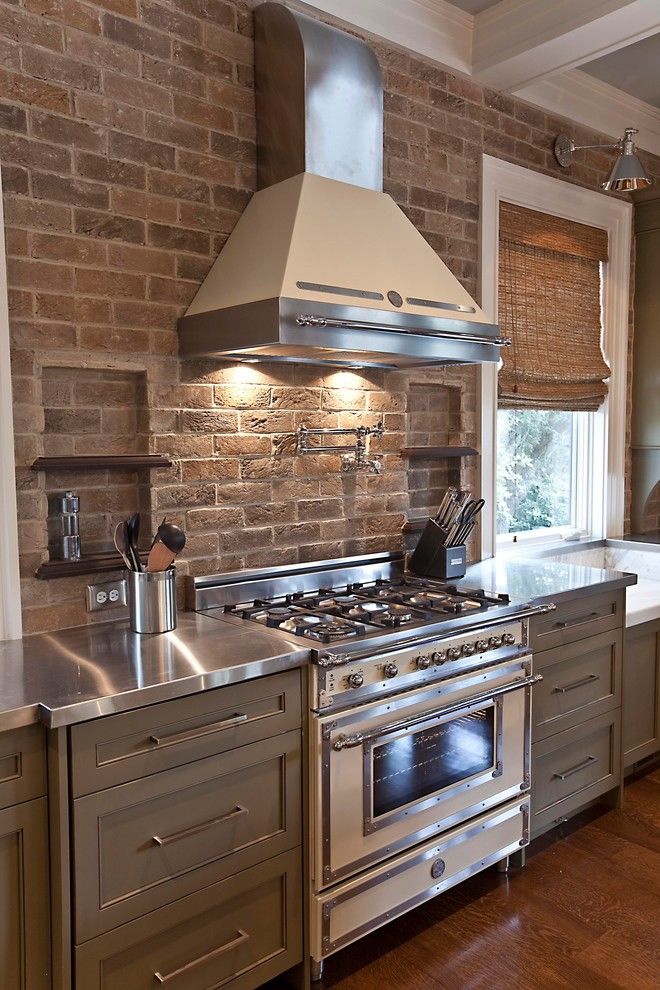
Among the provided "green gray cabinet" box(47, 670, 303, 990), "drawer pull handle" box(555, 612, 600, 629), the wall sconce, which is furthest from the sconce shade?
"green gray cabinet" box(47, 670, 303, 990)

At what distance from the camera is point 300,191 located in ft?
7.91

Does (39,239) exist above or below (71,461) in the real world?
above

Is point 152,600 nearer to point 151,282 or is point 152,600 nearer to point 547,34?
point 151,282

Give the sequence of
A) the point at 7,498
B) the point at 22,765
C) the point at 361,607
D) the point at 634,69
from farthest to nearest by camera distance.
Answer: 1. the point at 634,69
2. the point at 361,607
3. the point at 7,498
4. the point at 22,765

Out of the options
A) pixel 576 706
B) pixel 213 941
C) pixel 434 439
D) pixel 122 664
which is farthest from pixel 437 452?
pixel 213 941

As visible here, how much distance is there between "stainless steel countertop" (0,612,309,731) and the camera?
1668 mm

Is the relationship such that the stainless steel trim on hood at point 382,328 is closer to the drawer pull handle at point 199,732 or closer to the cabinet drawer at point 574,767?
the drawer pull handle at point 199,732

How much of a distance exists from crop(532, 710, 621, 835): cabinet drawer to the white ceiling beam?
2551 mm

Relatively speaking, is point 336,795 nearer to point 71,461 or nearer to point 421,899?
point 421,899

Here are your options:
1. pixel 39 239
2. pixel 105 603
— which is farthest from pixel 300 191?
pixel 105 603

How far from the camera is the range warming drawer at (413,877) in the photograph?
2115 millimetres

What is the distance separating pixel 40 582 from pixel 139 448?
50 centimetres

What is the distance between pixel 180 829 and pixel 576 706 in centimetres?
164

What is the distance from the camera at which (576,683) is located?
2906mm
